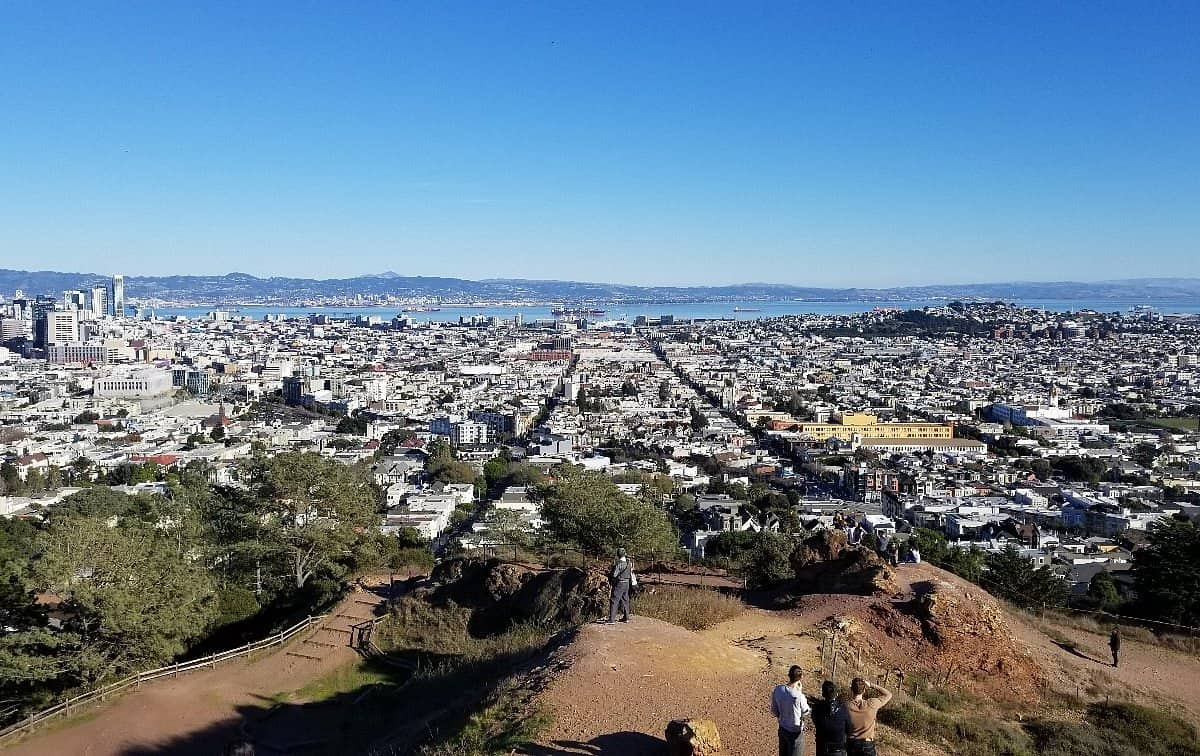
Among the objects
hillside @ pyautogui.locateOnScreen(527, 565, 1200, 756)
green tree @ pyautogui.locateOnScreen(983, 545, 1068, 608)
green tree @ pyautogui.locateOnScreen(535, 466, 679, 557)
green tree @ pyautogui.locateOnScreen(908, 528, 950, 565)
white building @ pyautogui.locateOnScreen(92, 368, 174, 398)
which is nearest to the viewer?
hillside @ pyautogui.locateOnScreen(527, 565, 1200, 756)

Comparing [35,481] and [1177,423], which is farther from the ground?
[1177,423]

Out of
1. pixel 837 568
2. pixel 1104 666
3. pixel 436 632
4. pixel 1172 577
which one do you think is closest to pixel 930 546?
pixel 1172 577

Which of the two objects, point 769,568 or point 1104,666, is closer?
point 1104,666

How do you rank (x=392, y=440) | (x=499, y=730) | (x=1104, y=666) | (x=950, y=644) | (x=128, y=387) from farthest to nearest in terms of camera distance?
1. (x=128, y=387)
2. (x=392, y=440)
3. (x=1104, y=666)
4. (x=950, y=644)
5. (x=499, y=730)

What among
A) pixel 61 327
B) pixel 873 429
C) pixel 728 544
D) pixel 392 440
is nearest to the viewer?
pixel 728 544

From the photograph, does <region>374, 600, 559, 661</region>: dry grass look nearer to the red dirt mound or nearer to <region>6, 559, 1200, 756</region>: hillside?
<region>6, 559, 1200, 756</region>: hillside

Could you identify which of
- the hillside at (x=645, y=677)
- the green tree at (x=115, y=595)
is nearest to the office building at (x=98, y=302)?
the green tree at (x=115, y=595)

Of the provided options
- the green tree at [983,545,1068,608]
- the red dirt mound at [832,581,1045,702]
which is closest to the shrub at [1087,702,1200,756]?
the red dirt mound at [832,581,1045,702]

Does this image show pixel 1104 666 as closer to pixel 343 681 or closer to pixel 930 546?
pixel 343 681
